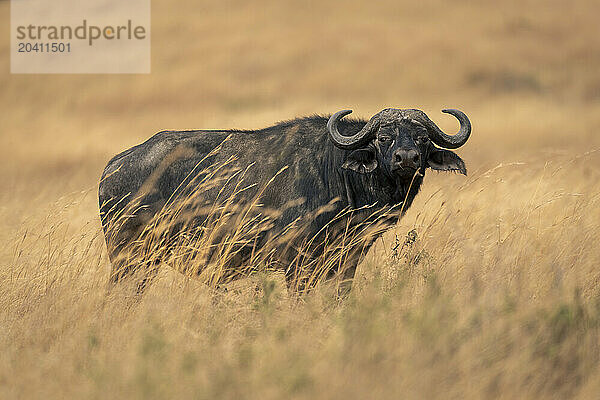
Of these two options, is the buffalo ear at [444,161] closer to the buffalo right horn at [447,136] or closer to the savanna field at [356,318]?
the buffalo right horn at [447,136]

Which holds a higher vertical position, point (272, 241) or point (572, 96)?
point (572, 96)

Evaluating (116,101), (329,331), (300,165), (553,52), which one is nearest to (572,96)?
(553,52)

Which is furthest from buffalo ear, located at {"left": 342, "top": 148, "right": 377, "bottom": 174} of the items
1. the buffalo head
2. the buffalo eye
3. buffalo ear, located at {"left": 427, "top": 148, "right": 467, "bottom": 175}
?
buffalo ear, located at {"left": 427, "top": 148, "right": 467, "bottom": 175}

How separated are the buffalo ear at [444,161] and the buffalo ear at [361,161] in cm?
49

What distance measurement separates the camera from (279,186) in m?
6.30

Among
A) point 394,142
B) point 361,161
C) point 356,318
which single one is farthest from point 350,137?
point 356,318

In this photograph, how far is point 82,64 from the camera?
32.5 metres

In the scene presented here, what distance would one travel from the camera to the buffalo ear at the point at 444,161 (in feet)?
20.0

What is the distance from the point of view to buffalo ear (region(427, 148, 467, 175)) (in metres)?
6.09

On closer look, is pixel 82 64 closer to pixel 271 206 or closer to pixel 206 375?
pixel 271 206

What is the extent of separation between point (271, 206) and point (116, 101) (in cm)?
2210

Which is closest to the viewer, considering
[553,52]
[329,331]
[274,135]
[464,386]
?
[464,386]

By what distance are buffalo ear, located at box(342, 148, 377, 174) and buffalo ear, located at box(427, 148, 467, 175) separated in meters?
0.49

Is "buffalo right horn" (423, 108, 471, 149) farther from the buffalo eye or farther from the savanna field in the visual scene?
the savanna field
